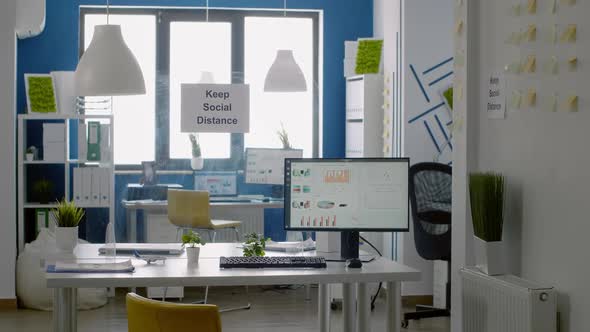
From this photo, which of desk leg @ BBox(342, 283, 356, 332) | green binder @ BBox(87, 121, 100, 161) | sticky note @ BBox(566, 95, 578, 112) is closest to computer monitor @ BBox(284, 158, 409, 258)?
desk leg @ BBox(342, 283, 356, 332)

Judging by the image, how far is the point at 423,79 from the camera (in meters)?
6.72

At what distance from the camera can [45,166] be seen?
748cm

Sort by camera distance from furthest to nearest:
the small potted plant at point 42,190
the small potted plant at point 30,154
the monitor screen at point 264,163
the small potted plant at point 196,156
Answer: the small potted plant at point 196,156, the monitor screen at point 264,163, the small potted plant at point 42,190, the small potted plant at point 30,154

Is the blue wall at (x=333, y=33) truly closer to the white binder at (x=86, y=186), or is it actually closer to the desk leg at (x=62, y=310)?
the white binder at (x=86, y=186)

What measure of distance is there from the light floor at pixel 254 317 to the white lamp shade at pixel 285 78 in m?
1.65

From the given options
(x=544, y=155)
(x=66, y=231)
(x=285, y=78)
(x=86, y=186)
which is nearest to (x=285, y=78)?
(x=285, y=78)

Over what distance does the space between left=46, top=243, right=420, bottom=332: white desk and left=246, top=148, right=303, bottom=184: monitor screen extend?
3.82m

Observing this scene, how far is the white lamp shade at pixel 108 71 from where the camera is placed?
4074mm

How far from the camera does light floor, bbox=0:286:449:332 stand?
5.85 metres

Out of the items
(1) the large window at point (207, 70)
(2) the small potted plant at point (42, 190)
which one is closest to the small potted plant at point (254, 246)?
(2) the small potted plant at point (42, 190)

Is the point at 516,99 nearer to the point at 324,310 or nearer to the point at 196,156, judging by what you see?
the point at 324,310

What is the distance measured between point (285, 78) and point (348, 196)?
3012mm

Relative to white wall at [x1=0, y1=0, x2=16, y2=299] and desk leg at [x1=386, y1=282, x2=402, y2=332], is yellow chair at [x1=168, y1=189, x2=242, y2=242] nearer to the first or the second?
white wall at [x1=0, y1=0, x2=16, y2=299]

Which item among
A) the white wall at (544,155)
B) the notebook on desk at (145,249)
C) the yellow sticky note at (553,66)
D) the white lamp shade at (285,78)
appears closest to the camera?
the white wall at (544,155)
